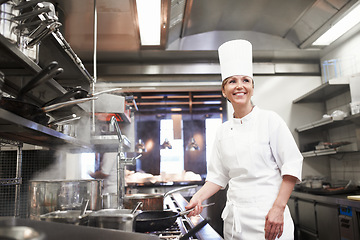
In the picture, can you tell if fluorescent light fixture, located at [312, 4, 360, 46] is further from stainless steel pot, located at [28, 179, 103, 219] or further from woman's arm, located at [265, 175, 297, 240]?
stainless steel pot, located at [28, 179, 103, 219]

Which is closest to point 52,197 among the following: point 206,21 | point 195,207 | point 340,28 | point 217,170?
point 195,207

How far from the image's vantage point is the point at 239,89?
1529 millimetres

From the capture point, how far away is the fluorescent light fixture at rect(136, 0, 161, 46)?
2831 millimetres

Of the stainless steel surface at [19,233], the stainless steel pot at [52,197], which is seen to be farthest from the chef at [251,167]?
the stainless steel surface at [19,233]

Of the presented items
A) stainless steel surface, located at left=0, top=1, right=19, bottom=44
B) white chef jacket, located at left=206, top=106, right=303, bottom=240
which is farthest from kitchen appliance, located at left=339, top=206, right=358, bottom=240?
stainless steel surface, located at left=0, top=1, right=19, bottom=44

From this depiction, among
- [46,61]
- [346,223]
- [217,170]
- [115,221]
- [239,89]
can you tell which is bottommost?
[346,223]

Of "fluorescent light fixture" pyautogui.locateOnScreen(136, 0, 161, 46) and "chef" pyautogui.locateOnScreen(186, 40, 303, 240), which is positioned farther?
"fluorescent light fixture" pyautogui.locateOnScreen(136, 0, 161, 46)

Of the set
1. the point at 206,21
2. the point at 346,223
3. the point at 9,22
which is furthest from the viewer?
the point at 206,21

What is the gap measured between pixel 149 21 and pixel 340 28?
2.14 metres

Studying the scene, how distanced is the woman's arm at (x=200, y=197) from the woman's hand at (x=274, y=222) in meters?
0.29

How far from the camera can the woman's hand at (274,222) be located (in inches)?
51.0

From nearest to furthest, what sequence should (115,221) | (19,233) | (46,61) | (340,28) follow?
(19,233)
(115,221)
(46,61)
(340,28)

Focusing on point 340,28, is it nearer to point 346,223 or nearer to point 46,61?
point 346,223

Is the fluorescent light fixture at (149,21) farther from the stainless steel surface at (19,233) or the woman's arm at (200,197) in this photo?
the stainless steel surface at (19,233)
